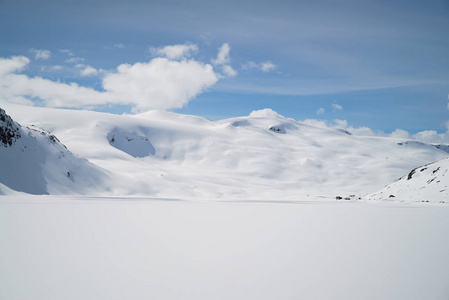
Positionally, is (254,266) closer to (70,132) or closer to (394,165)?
(70,132)

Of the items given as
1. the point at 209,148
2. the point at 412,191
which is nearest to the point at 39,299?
the point at 412,191

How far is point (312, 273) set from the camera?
680 cm

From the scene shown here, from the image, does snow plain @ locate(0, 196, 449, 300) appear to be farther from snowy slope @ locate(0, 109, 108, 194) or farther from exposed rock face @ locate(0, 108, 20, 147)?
exposed rock face @ locate(0, 108, 20, 147)

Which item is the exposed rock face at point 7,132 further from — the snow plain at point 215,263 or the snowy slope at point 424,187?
the snowy slope at point 424,187

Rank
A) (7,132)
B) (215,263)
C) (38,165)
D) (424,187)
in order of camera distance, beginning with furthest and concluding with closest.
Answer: (38,165) < (7,132) < (424,187) < (215,263)

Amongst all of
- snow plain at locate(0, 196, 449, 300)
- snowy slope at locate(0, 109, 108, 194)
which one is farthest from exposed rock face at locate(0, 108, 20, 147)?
snow plain at locate(0, 196, 449, 300)

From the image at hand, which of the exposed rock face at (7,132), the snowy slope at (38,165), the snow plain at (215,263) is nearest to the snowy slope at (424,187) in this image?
the snow plain at (215,263)

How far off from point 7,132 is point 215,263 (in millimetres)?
61714

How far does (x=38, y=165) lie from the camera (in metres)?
→ 56.8

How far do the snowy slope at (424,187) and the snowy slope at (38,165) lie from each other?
2314 inches

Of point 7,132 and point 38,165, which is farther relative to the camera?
point 38,165

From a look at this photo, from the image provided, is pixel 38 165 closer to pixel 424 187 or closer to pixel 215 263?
pixel 215 263

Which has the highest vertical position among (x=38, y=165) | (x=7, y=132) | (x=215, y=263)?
(x=7, y=132)

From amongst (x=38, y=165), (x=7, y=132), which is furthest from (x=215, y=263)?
(x=7, y=132)
